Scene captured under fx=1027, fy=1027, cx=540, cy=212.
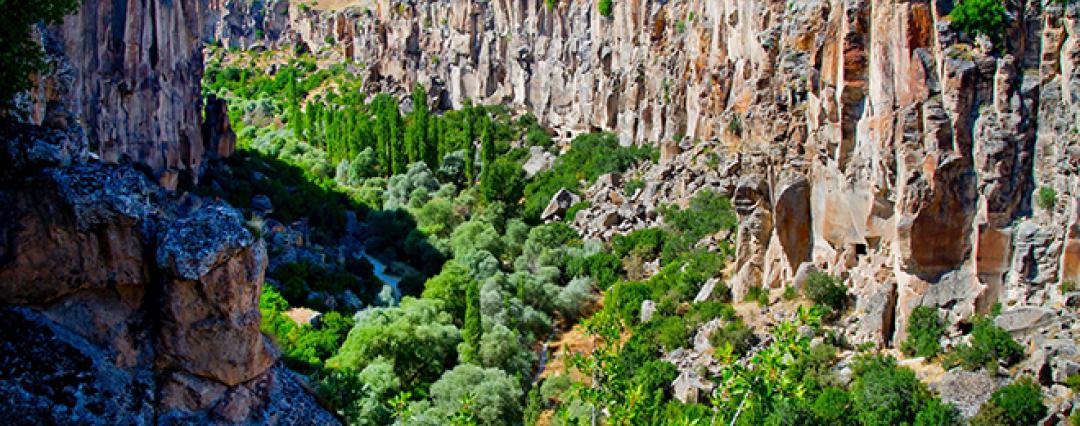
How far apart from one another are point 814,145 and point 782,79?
4056 millimetres

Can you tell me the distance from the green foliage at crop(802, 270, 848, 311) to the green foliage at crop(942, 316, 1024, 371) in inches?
189

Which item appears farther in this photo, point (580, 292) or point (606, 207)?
point (606, 207)

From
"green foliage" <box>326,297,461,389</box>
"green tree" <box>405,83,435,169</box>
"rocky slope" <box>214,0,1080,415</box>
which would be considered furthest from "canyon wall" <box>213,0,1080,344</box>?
"green tree" <box>405,83,435,169</box>

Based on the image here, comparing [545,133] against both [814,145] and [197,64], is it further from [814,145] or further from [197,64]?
[814,145]

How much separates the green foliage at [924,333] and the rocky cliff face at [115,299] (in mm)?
17894

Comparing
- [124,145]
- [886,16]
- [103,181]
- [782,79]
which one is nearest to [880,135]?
[886,16]

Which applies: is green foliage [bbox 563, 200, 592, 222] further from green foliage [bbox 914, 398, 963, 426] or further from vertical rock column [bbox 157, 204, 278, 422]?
vertical rock column [bbox 157, 204, 278, 422]

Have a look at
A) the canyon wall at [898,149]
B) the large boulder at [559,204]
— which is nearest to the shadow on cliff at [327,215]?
the large boulder at [559,204]

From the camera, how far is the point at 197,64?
55719mm

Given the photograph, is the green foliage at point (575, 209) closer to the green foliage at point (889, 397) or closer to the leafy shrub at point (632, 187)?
the leafy shrub at point (632, 187)

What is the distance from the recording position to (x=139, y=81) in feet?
139

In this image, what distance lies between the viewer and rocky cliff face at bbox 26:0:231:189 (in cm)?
3653

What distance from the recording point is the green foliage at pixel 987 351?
2325cm

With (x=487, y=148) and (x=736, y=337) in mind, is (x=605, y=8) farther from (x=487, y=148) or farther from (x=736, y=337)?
(x=736, y=337)
